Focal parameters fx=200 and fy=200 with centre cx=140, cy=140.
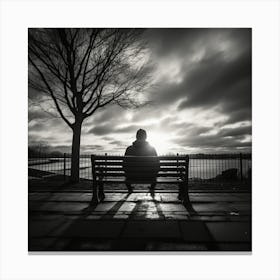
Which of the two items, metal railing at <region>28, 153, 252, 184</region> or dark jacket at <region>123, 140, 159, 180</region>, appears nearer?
dark jacket at <region>123, 140, 159, 180</region>

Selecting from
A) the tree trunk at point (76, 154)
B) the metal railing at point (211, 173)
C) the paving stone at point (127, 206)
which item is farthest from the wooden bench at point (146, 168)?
the tree trunk at point (76, 154)

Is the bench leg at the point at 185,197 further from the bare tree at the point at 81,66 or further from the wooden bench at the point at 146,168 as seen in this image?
the bare tree at the point at 81,66

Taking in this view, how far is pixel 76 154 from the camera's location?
22.6ft

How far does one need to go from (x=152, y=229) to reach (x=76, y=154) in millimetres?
4842

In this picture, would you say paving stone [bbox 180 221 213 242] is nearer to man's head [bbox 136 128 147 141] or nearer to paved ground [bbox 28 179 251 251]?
paved ground [bbox 28 179 251 251]

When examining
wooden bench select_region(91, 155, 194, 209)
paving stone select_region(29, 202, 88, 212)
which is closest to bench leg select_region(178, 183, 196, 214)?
wooden bench select_region(91, 155, 194, 209)

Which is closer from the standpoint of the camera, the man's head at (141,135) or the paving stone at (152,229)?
the paving stone at (152,229)

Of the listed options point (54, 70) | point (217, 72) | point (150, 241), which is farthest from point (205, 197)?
point (54, 70)

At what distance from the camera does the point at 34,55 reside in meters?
6.19

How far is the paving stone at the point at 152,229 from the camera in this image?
2.58m

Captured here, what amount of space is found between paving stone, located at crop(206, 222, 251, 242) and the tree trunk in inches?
192

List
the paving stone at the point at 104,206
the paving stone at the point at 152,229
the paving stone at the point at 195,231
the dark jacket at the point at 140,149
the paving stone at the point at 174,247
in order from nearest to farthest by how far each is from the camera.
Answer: the paving stone at the point at 174,247 < the paving stone at the point at 195,231 < the paving stone at the point at 152,229 < the paving stone at the point at 104,206 < the dark jacket at the point at 140,149

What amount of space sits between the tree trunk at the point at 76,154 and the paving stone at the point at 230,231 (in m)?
4.88

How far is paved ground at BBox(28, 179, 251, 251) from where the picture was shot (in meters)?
2.44
